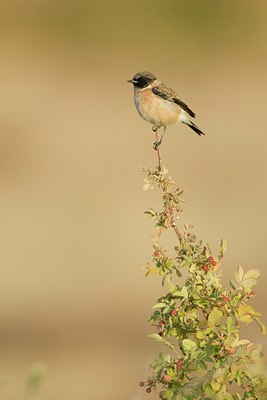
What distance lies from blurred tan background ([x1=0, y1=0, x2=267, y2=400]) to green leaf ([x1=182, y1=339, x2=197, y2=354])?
15.5 ft

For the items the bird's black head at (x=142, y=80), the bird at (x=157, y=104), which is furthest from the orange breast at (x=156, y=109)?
the bird's black head at (x=142, y=80)

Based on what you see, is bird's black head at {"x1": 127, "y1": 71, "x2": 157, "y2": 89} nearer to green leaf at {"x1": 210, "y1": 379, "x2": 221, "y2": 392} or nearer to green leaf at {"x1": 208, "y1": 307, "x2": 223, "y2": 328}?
green leaf at {"x1": 208, "y1": 307, "x2": 223, "y2": 328}

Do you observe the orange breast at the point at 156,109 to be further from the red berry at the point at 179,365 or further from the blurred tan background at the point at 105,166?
the blurred tan background at the point at 105,166

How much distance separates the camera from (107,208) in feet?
45.4

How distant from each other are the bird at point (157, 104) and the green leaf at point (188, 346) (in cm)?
241

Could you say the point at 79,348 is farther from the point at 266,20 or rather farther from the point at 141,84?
the point at 266,20

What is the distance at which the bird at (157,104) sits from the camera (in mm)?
5578

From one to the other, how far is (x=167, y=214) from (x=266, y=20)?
15.6 meters

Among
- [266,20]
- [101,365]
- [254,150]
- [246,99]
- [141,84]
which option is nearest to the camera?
[141,84]

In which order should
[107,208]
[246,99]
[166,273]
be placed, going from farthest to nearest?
[246,99] < [107,208] < [166,273]

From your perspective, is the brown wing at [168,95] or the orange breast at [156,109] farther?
the brown wing at [168,95]

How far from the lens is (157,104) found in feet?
18.4

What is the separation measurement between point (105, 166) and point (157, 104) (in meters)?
9.64

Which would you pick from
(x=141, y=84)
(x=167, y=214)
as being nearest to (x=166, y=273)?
(x=167, y=214)
